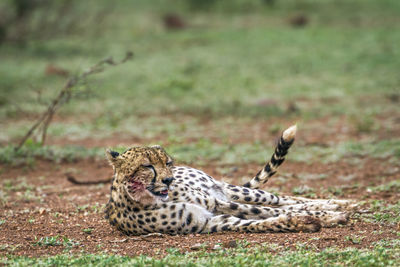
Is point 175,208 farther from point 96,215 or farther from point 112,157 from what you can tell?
point 96,215

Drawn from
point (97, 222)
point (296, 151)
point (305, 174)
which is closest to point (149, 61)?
point (296, 151)

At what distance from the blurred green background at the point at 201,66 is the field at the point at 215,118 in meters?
0.05

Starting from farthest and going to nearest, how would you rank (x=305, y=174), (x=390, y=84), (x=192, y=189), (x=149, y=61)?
(x=149, y=61)
(x=390, y=84)
(x=305, y=174)
(x=192, y=189)

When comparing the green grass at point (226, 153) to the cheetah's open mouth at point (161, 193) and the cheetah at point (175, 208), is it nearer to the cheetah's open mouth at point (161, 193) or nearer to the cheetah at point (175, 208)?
the cheetah at point (175, 208)

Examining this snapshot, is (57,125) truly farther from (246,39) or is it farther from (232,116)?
(246,39)

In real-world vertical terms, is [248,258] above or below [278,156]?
below

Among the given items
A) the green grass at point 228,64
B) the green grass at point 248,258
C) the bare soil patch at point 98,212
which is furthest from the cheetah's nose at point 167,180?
the green grass at point 228,64

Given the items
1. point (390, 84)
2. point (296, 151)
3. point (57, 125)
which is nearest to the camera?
point (296, 151)

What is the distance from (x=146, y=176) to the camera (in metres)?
4.42

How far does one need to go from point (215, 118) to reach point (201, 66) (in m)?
4.07

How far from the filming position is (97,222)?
17.2ft

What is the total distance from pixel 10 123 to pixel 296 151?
5044mm

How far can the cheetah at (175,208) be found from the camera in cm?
446

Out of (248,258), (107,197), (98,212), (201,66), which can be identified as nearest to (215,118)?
(201,66)
